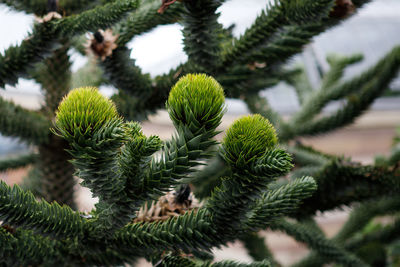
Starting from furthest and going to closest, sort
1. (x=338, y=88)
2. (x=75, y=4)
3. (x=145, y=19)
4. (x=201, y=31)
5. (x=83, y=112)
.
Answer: (x=338, y=88) → (x=75, y=4) → (x=145, y=19) → (x=201, y=31) → (x=83, y=112)

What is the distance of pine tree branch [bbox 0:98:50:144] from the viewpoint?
919 mm

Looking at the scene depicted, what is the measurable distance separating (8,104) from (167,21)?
43cm

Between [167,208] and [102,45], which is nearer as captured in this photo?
[167,208]

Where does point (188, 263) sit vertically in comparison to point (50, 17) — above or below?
below

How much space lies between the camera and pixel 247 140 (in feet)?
1.70

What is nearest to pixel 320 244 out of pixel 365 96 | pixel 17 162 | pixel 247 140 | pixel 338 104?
pixel 365 96

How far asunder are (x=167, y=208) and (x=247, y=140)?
26 centimetres

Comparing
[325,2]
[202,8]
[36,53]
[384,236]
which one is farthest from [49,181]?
[384,236]

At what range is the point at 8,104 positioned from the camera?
37.2 inches

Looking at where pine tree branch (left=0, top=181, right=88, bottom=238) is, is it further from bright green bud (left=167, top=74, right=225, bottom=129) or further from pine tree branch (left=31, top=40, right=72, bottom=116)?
pine tree branch (left=31, top=40, right=72, bottom=116)

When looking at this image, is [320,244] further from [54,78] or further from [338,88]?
[54,78]

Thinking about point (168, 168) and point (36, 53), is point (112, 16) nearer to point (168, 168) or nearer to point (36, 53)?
point (36, 53)

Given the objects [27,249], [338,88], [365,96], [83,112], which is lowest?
[27,249]

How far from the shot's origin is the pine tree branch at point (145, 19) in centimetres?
84
